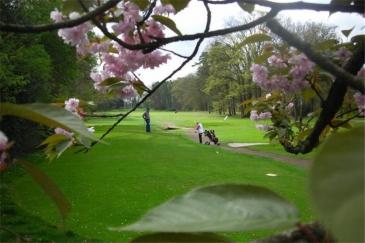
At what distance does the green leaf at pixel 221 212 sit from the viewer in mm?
265

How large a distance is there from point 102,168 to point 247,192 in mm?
12864

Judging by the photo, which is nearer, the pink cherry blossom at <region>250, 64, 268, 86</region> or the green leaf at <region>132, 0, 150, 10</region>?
the green leaf at <region>132, 0, 150, 10</region>

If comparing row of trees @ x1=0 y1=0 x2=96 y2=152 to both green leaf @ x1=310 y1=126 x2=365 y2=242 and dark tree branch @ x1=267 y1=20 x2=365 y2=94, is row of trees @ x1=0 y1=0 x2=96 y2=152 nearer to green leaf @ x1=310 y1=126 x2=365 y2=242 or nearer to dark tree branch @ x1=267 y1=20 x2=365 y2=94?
dark tree branch @ x1=267 y1=20 x2=365 y2=94

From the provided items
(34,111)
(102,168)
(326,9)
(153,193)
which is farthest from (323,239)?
(102,168)

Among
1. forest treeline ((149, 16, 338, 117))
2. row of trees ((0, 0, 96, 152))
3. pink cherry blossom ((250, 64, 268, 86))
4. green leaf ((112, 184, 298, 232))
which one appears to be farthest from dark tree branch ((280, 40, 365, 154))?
forest treeline ((149, 16, 338, 117))

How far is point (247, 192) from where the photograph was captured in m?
0.32

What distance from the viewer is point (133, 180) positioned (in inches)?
434

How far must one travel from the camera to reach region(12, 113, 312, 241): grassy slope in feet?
25.2

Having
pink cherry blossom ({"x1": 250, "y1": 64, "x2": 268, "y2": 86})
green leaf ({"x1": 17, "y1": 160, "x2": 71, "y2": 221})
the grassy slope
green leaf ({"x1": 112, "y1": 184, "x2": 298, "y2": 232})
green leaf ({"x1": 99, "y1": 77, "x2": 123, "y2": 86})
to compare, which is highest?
pink cherry blossom ({"x1": 250, "y1": 64, "x2": 268, "y2": 86})

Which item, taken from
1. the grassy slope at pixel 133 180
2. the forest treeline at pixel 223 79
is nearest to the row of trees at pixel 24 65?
the grassy slope at pixel 133 180

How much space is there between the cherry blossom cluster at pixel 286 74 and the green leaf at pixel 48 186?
3.16 ft

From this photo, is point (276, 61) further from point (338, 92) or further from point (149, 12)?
point (338, 92)

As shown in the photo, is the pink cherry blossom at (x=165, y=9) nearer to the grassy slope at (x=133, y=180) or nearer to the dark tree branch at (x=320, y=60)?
the dark tree branch at (x=320, y=60)

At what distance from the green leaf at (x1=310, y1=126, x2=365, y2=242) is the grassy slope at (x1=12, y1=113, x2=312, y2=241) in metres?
6.03
